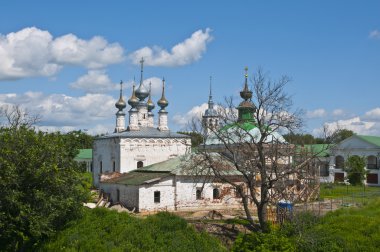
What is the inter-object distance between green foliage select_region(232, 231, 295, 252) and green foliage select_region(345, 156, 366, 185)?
30.4m

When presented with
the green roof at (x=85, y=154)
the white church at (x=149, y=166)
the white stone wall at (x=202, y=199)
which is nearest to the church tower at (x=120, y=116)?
the white church at (x=149, y=166)

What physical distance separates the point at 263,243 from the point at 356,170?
31518 mm

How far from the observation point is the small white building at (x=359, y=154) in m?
50.9

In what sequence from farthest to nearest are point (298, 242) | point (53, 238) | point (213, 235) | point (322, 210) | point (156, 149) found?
point (156, 149) → point (322, 210) → point (213, 235) → point (53, 238) → point (298, 242)

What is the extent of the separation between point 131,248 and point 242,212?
1190 cm

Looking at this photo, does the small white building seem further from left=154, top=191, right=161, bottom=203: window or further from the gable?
left=154, top=191, right=161, bottom=203: window

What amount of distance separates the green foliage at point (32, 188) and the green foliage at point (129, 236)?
0.71 meters

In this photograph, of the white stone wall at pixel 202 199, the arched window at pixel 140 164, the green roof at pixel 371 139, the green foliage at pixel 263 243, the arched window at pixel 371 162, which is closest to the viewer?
the green foliage at pixel 263 243

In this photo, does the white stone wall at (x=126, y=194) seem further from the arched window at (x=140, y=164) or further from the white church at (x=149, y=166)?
the arched window at (x=140, y=164)

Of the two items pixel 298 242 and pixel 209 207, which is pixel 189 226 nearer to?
pixel 298 242

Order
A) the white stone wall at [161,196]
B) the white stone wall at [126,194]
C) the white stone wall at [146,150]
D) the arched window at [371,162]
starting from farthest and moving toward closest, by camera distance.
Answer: the arched window at [371,162], the white stone wall at [146,150], the white stone wall at [126,194], the white stone wall at [161,196]

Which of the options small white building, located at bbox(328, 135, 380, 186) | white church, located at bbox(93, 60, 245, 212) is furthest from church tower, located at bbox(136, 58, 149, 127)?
small white building, located at bbox(328, 135, 380, 186)

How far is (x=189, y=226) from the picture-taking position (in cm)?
2169

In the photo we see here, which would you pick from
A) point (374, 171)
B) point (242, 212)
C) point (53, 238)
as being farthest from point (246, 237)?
point (374, 171)
